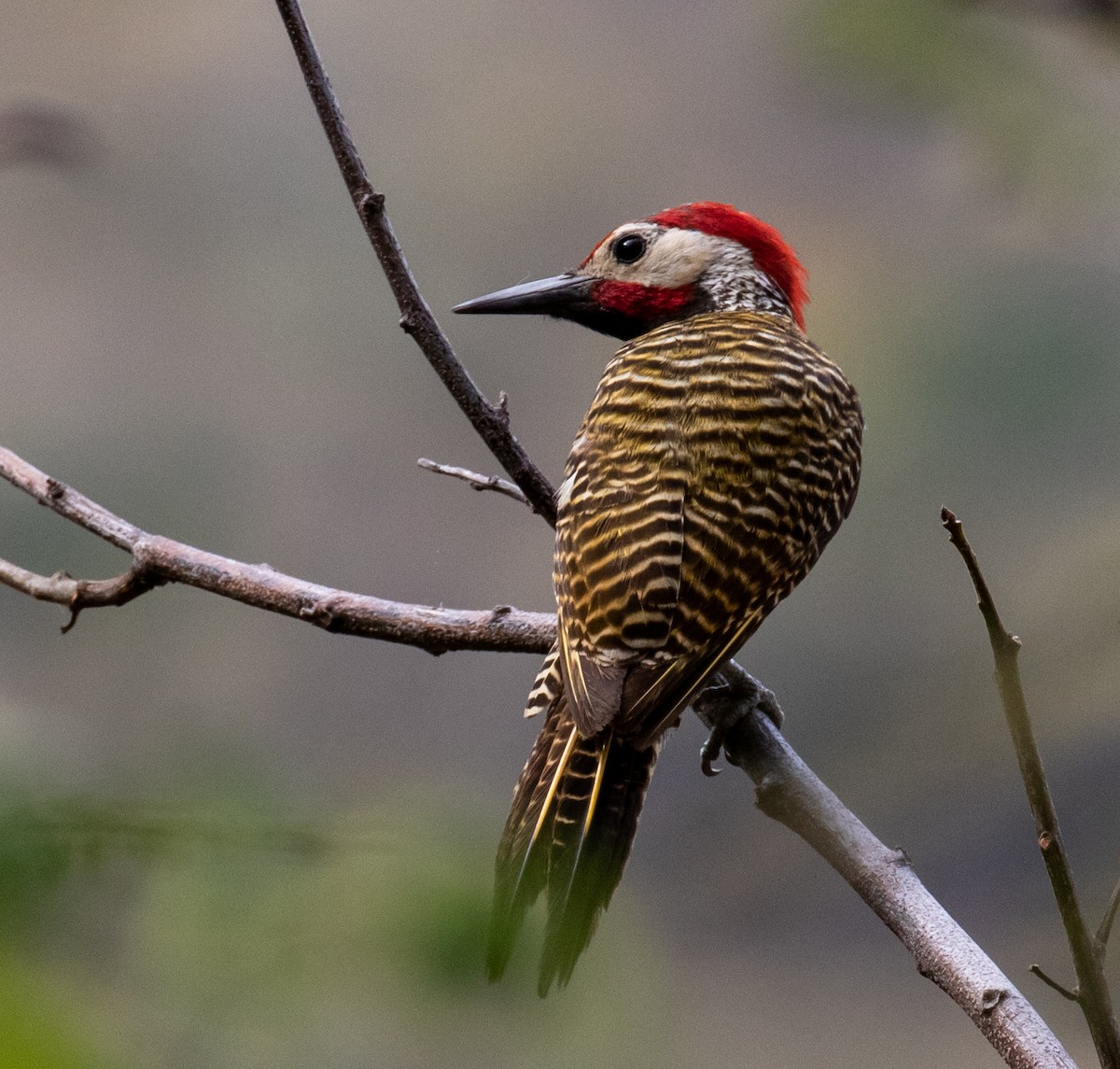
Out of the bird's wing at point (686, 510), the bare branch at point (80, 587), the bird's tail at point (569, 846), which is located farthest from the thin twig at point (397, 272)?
the bare branch at point (80, 587)

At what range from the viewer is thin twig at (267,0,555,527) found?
86 cm

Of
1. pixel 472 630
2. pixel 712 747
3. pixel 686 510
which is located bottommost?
pixel 712 747

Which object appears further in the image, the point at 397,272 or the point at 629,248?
the point at 629,248

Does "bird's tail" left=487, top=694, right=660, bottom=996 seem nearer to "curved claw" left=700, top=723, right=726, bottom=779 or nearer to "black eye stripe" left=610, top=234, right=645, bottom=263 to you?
"curved claw" left=700, top=723, right=726, bottom=779

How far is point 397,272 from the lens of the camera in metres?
0.93

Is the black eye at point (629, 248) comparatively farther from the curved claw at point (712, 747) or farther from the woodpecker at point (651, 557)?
the curved claw at point (712, 747)

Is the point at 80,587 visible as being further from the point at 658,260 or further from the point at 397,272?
the point at 658,260

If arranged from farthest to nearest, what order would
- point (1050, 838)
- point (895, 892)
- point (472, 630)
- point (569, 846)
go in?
point (472, 630) < point (569, 846) < point (895, 892) < point (1050, 838)

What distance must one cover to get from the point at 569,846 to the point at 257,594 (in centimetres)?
35

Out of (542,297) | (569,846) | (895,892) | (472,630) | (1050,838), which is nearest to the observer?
(1050,838)

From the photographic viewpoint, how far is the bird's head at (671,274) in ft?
5.01

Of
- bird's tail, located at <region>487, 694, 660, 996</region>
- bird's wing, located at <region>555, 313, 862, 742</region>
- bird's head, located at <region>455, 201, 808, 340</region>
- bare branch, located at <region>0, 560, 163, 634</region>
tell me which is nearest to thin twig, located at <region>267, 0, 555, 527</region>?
bird's wing, located at <region>555, 313, 862, 742</region>

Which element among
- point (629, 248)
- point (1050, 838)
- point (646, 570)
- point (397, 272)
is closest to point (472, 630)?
point (646, 570)

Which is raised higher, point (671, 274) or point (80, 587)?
point (671, 274)
